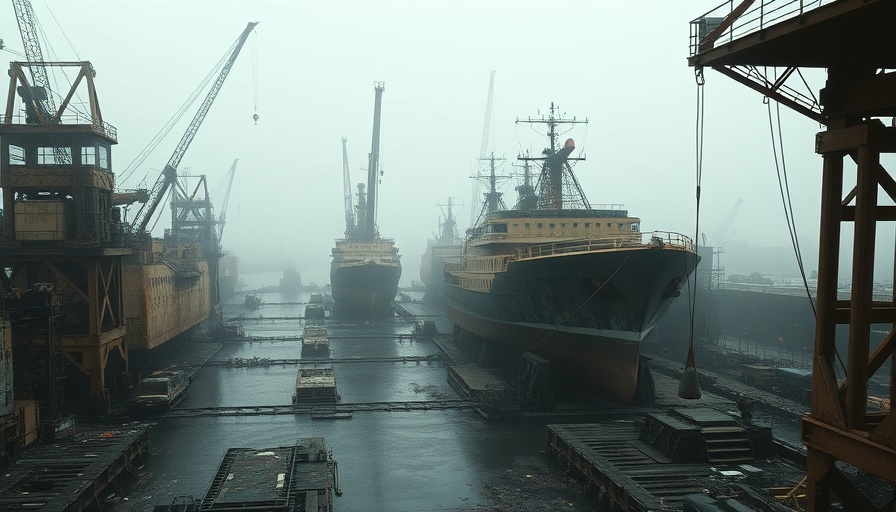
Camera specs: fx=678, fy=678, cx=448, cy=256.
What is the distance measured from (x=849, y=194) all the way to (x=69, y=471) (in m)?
19.3

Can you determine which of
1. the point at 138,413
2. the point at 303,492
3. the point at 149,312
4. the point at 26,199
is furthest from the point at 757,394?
the point at 26,199

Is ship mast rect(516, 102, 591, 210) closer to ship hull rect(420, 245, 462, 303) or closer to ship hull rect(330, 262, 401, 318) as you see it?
ship hull rect(330, 262, 401, 318)

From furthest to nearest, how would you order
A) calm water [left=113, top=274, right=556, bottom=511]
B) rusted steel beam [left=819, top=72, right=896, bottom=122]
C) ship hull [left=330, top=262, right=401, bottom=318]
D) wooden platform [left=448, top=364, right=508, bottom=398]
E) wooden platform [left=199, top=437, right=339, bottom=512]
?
ship hull [left=330, top=262, right=401, bottom=318], wooden platform [left=448, top=364, right=508, bottom=398], calm water [left=113, top=274, right=556, bottom=511], wooden platform [left=199, top=437, right=339, bottom=512], rusted steel beam [left=819, top=72, right=896, bottom=122]

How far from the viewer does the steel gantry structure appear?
7.56m

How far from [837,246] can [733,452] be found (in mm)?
13755

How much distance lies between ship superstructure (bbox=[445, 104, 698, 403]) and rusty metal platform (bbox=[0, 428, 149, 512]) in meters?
16.5

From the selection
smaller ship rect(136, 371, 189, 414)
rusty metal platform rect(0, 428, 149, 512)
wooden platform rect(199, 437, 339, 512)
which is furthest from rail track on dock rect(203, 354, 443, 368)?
wooden platform rect(199, 437, 339, 512)

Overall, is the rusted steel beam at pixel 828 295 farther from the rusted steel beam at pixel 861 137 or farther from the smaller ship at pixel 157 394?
the smaller ship at pixel 157 394

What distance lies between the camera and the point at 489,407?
Answer: 28.4 meters

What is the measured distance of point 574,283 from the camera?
2664 centimetres

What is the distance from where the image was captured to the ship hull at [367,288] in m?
68.6

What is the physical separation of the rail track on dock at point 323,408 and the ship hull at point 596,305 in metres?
4.74

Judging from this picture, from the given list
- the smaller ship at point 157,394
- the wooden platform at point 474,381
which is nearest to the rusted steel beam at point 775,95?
the wooden platform at point 474,381

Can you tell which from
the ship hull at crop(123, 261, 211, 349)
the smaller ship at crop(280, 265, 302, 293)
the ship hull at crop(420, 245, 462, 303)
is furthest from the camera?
the smaller ship at crop(280, 265, 302, 293)
